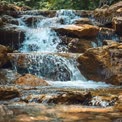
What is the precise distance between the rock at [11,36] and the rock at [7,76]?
4.42 meters

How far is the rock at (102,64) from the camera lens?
45.7ft

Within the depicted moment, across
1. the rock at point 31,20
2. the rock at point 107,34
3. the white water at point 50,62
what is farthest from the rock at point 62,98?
the rock at point 31,20

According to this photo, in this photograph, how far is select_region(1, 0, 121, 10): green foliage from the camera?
94.7 feet

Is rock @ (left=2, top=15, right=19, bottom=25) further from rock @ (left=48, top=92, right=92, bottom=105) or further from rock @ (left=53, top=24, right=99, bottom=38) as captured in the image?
rock @ (left=48, top=92, right=92, bottom=105)

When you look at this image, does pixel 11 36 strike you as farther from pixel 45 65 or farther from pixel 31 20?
pixel 45 65

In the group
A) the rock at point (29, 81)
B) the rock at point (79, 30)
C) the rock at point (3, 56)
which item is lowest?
the rock at point (29, 81)

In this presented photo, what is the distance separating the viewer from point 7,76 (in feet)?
44.7

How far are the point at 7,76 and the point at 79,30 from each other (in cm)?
591

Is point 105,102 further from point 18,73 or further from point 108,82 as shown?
point 18,73

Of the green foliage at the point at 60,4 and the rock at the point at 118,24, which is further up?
the green foliage at the point at 60,4

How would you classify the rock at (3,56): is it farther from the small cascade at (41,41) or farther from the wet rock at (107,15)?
the wet rock at (107,15)

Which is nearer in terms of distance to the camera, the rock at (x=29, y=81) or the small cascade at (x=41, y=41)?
the rock at (x=29, y=81)

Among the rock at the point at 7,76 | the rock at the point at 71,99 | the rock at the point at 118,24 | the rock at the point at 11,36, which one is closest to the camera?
the rock at the point at 71,99

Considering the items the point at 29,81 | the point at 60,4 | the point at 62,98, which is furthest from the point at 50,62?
the point at 60,4
